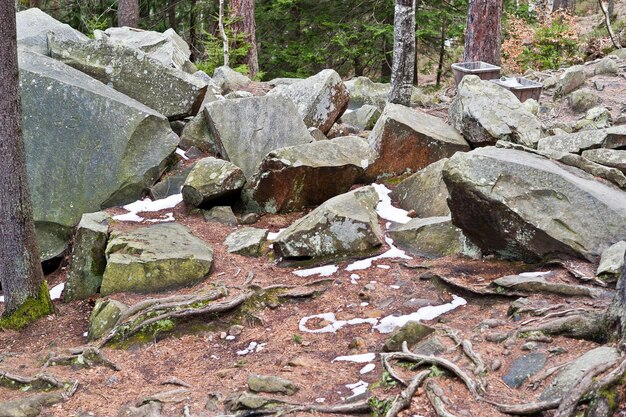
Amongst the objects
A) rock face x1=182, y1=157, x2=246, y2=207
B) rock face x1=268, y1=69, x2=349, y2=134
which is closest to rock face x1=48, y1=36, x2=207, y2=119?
rock face x1=268, y1=69, x2=349, y2=134

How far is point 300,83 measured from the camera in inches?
465

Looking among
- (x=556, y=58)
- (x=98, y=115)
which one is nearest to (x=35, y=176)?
(x=98, y=115)

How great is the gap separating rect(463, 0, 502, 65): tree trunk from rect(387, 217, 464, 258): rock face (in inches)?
269

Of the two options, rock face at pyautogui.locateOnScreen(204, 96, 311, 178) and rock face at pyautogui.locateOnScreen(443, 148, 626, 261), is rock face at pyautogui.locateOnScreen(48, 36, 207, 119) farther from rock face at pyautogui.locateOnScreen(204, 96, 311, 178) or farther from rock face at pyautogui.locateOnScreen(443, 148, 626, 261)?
rock face at pyautogui.locateOnScreen(443, 148, 626, 261)

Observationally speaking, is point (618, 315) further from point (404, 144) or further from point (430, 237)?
point (404, 144)

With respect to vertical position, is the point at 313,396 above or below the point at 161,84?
below

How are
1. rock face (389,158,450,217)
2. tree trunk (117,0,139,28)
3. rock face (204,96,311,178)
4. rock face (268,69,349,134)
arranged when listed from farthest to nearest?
1. tree trunk (117,0,139,28)
2. rock face (268,69,349,134)
3. rock face (204,96,311,178)
4. rock face (389,158,450,217)

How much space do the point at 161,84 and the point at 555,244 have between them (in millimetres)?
6599

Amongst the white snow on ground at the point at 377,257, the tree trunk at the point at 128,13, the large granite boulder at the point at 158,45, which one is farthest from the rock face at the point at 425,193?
the tree trunk at the point at 128,13

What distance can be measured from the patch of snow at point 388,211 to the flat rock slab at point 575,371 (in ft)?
13.6

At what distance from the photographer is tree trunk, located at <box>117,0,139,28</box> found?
58.5ft

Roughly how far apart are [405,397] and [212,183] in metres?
4.97

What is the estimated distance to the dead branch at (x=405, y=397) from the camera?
4.61 metres

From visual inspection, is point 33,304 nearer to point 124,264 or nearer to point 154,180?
point 124,264
